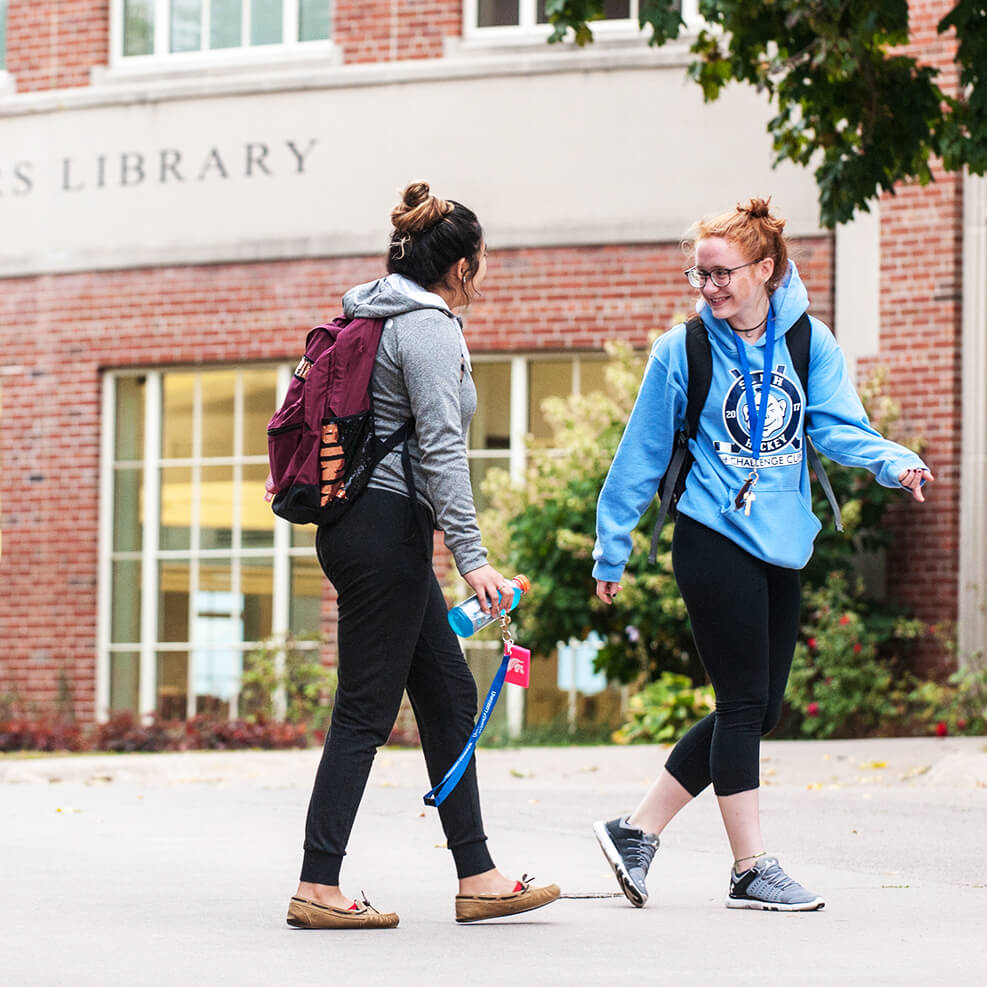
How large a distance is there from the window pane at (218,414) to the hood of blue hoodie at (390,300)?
999cm

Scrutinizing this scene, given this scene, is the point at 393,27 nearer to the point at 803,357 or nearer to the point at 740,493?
the point at 803,357

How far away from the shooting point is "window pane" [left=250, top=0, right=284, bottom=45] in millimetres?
14664

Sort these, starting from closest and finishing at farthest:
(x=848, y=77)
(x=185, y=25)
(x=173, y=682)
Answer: (x=848, y=77) < (x=173, y=682) < (x=185, y=25)

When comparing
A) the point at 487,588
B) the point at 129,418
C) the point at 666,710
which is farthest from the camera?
the point at 129,418

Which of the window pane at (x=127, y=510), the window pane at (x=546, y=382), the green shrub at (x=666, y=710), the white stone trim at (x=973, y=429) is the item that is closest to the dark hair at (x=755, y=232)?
the green shrub at (x=666, y=710)

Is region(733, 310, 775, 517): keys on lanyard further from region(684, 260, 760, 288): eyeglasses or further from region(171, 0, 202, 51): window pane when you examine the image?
region(171, 0, 202, 51): window pane

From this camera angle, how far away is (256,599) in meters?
14.4

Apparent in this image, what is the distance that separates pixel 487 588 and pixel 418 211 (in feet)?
3.21

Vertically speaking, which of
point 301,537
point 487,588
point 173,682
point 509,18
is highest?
point 509,18

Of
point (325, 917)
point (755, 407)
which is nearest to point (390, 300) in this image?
point (755, 407)

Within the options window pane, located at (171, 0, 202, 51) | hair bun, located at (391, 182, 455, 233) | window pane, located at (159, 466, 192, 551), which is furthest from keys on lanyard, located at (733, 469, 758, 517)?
window pane, located at (171, 0, 202, 51)

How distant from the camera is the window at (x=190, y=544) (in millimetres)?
14406

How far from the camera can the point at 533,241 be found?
13.9 m

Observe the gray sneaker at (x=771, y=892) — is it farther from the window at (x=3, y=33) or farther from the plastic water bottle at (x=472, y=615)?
the window at (x=3, y=33)
